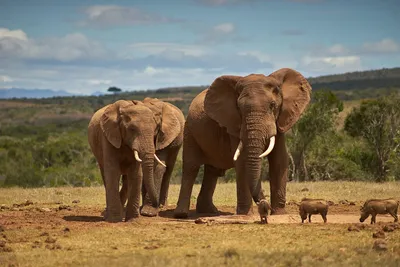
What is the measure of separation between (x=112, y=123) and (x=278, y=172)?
351cm

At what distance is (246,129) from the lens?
641 inches

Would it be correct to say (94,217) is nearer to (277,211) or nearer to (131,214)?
(131,214)

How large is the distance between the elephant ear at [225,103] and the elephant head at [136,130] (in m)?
1.18

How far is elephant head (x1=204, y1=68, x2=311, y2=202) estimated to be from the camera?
1611 centimetres

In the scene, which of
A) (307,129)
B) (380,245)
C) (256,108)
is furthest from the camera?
(307,129)

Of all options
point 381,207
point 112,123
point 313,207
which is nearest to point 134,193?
point 112,123

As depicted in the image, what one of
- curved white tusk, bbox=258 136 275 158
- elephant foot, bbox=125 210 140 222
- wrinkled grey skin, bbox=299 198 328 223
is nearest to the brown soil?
elephant foot, bbox=125 210 140 222

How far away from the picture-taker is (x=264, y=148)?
651 inches

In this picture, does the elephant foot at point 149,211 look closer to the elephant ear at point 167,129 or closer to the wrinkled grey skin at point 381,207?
the elephant ear at point 167,129

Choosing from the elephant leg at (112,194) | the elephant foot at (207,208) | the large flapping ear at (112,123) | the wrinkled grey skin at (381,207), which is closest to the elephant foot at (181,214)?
the elephant foot at (207,208)

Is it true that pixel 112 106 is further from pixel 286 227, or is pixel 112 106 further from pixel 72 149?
pixel 72 149

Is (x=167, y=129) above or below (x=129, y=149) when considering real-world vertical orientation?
above

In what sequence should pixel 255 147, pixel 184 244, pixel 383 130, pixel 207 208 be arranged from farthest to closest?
pixel 383 130, pixel 207 208, pixel 255 147, pixel 184 244

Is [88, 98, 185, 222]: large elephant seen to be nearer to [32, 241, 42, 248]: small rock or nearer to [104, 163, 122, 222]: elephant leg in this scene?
[104, 163, 122, 222]: elephant leg
